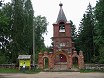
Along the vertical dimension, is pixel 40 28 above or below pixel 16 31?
above

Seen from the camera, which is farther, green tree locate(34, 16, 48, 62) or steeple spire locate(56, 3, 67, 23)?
green tree locate(34, 16, 48, 62)

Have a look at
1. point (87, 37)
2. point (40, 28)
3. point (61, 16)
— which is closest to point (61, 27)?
point (61, 16)

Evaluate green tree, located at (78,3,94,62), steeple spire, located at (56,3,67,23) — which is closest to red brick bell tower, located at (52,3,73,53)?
steeple spire, located at (56,3,67,23)

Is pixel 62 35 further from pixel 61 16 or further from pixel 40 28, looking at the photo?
pixel 40 28

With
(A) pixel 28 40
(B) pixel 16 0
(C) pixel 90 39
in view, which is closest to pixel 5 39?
(A) pixel 28 40

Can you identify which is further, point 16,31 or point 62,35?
point 62,35

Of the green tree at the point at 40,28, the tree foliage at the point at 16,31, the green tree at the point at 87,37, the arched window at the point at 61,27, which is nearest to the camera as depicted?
the tree foliage at the point at 16,31

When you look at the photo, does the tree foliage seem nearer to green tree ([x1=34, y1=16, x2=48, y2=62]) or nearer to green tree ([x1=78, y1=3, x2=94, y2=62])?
green tree ([x1=34, y1=16, x2=48, y2=62])

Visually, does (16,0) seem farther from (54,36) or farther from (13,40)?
(54,36)

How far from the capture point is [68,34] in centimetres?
5812

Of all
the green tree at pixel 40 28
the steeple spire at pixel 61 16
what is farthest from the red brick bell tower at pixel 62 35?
the green tree at pixel 40 28

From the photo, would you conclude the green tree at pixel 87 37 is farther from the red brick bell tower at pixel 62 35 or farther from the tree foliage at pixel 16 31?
the tree foliage at pixel 16 31

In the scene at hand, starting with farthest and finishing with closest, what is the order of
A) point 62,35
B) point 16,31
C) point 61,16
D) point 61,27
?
point 61,27 < point 61,16 < point 62,35 < point 16,31

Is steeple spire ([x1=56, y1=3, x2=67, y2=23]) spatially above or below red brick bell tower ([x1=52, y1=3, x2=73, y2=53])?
above
